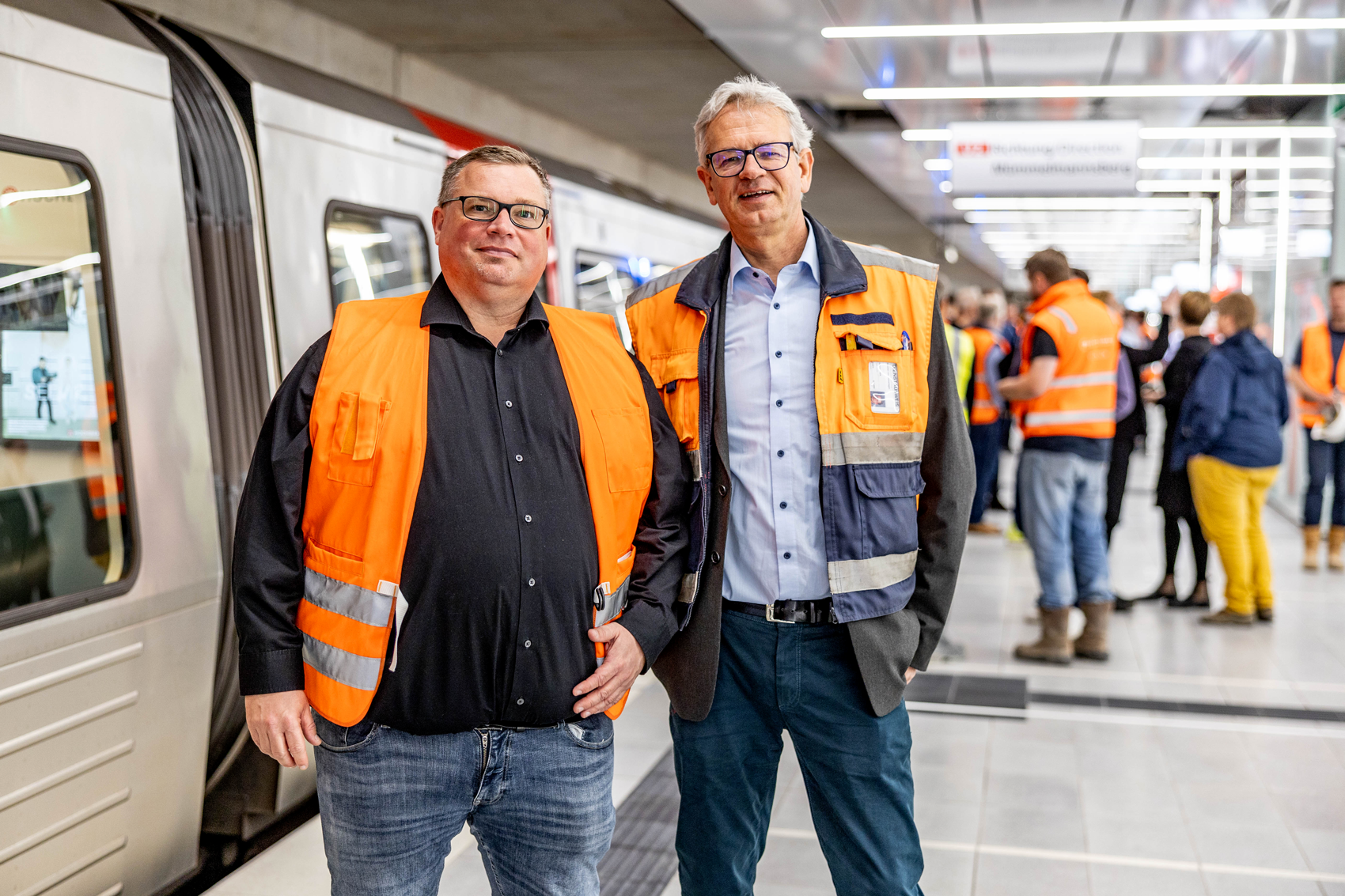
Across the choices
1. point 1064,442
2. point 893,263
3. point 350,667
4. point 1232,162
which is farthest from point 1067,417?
point 1232,162

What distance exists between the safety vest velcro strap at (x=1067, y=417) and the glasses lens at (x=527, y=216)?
3.98m

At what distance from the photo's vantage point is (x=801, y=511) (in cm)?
221

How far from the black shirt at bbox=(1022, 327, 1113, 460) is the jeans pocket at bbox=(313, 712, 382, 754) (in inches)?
168

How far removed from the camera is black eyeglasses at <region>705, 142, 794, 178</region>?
2127 millimetres

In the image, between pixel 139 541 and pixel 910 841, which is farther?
pixel 139 541

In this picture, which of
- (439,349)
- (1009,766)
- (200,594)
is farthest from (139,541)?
(1009,766)

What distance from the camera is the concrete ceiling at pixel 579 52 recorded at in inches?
299

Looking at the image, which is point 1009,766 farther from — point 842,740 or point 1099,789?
point 842,740

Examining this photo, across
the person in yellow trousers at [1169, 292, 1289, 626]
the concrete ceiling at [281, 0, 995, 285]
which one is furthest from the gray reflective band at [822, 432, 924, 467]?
the concrete ceiling at [281, 0, 995, 285]

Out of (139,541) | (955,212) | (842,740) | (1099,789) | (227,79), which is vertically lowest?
(1099,789)

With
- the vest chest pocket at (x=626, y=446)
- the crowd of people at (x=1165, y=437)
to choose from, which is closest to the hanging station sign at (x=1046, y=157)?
the crowd of people at (x=1165, y=437)

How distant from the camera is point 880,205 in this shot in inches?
770

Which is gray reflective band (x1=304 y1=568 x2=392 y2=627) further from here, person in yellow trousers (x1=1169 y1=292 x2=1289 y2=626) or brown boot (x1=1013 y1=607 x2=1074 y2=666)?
person in yellow trousers (x1=1169 y1=292 x2=1289 y2=626)

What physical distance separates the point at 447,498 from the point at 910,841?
1124 mm
